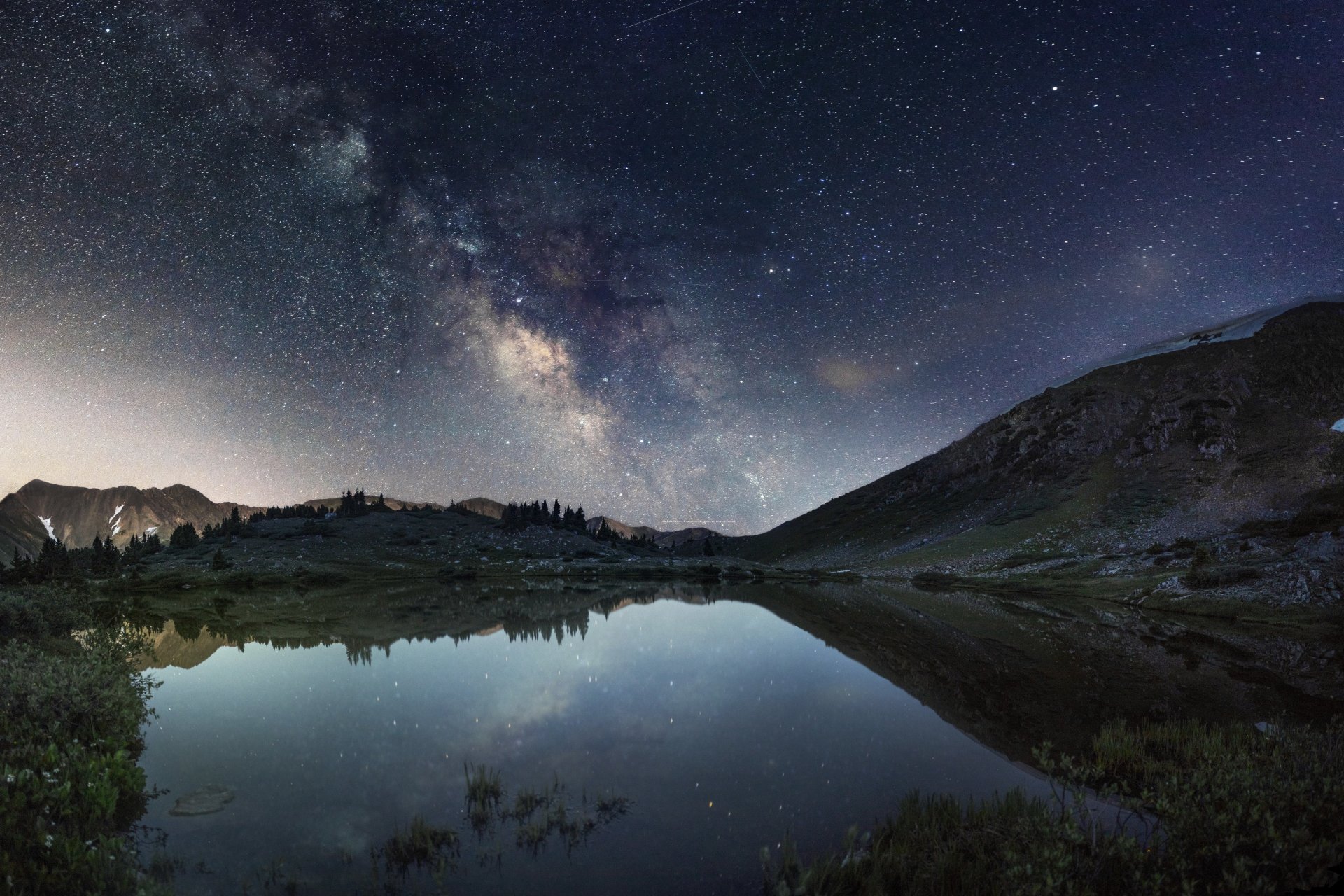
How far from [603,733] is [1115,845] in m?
15.1

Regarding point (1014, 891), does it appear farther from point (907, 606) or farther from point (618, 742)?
point (907, 606)

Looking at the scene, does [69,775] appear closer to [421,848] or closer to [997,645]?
[421,848]

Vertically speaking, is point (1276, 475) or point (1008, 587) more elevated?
point (1276, 475)

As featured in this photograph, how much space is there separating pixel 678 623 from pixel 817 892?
47424 mm

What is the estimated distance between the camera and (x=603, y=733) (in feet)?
66.5

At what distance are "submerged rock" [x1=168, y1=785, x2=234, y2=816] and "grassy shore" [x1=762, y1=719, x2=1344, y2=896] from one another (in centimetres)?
1252

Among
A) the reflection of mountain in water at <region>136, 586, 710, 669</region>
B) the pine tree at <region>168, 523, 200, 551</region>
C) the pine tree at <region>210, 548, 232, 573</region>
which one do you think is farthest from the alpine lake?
the pine tree at <region>168, 523, 200, 551</region>

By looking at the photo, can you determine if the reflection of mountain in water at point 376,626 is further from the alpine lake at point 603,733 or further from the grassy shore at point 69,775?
the grassy shore at point 69,775

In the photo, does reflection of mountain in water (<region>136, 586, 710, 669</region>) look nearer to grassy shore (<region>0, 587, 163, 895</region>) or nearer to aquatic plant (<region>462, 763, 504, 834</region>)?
grassy shore (<region>0, 587, 163, 895</region>)

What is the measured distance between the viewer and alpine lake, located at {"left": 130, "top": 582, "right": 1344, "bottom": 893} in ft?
37.2

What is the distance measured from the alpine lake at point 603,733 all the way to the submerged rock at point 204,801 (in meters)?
0.07

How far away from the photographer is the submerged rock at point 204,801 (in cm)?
1304

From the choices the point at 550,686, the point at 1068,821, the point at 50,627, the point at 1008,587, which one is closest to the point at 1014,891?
the point at 1068,821

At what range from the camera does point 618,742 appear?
19125mm
